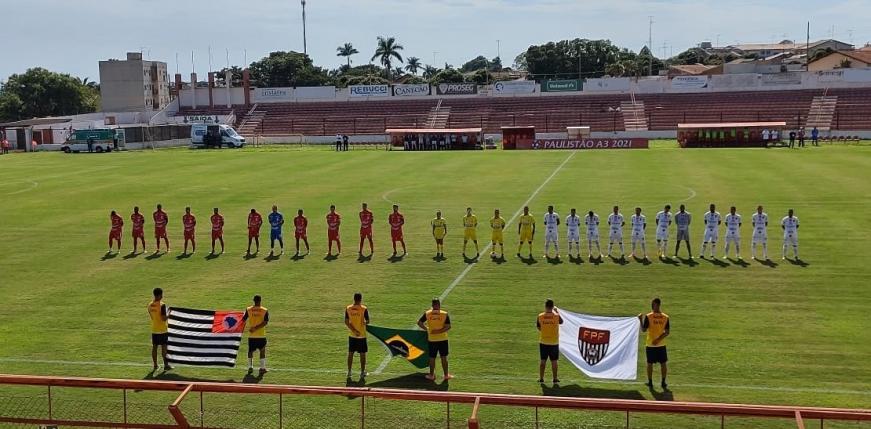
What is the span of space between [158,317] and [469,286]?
30.0 ft

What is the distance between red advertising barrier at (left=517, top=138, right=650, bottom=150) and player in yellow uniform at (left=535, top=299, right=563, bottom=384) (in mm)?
57959

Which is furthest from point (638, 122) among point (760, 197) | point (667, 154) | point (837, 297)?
point (837, 297)

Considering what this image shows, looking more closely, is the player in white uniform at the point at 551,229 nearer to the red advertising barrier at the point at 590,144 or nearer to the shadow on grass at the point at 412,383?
the shadow on grass at the point at 412,383

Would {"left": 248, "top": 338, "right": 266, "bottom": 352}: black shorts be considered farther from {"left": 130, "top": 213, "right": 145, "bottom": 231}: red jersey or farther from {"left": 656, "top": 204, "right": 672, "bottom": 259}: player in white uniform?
{"left": 656, "top": 204, "right": 672, "bottom": 259}: player in white uniform

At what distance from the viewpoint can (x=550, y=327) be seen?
15328 mm

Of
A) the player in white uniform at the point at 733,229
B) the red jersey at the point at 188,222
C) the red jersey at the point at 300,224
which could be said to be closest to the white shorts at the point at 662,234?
the player in white uniform at the point at 733,229

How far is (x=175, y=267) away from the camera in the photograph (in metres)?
26.5

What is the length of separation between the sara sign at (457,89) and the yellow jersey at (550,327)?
88323 millimetres

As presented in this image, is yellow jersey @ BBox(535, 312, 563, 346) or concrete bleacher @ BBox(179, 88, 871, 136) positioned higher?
concrete bleacher @ BBox(179, 88, 871, 136)

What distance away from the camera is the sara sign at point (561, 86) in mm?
100125

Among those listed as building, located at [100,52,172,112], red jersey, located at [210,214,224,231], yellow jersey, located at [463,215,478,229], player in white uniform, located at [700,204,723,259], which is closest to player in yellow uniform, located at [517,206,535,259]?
yellow jersey, located at [463,215,478,229]

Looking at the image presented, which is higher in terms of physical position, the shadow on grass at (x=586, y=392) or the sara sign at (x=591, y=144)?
the sara sign at (x=591, y=144)

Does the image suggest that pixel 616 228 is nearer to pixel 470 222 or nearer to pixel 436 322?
pixel 470 222

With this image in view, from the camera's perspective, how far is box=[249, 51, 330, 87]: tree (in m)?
156
